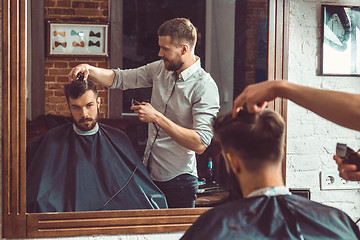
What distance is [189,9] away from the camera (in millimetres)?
2275

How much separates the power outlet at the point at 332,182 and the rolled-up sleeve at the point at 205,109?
745 millimetres

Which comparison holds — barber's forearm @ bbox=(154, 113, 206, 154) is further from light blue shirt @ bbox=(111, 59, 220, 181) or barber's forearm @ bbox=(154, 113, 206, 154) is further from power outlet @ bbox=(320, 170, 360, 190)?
power outlet @ bbox=(320, 170, 360, 190)

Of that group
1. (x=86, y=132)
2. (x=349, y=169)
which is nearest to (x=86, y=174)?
(x=86, y=132)

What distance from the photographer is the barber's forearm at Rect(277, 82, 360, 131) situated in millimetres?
1432

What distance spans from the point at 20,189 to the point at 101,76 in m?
0.68

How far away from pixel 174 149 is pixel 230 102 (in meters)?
0.38

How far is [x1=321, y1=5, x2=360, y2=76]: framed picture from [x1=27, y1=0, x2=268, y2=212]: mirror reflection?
479 mm

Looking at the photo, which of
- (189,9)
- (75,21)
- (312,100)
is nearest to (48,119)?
(75,21)

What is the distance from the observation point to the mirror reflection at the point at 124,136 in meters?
2.19

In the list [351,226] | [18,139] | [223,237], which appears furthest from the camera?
Result: [18,139]

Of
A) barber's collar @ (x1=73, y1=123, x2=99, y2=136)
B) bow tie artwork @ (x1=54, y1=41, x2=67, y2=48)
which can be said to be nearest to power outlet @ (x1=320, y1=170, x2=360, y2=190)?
barber's collar @ (x1=73, y1=123, x2=99, y2=136)

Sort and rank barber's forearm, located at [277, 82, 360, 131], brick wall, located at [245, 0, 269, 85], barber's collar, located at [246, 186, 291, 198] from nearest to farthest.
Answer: barber's forearm, located at [277, 82, 360, 131] < barber's collar, located at [246, 186, 291, 198] < brick wall, located at [245, 0, 269, 85]

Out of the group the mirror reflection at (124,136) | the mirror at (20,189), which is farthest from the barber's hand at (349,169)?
the mirror at (20,189)

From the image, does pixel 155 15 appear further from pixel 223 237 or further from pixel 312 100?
pixel 223 237
